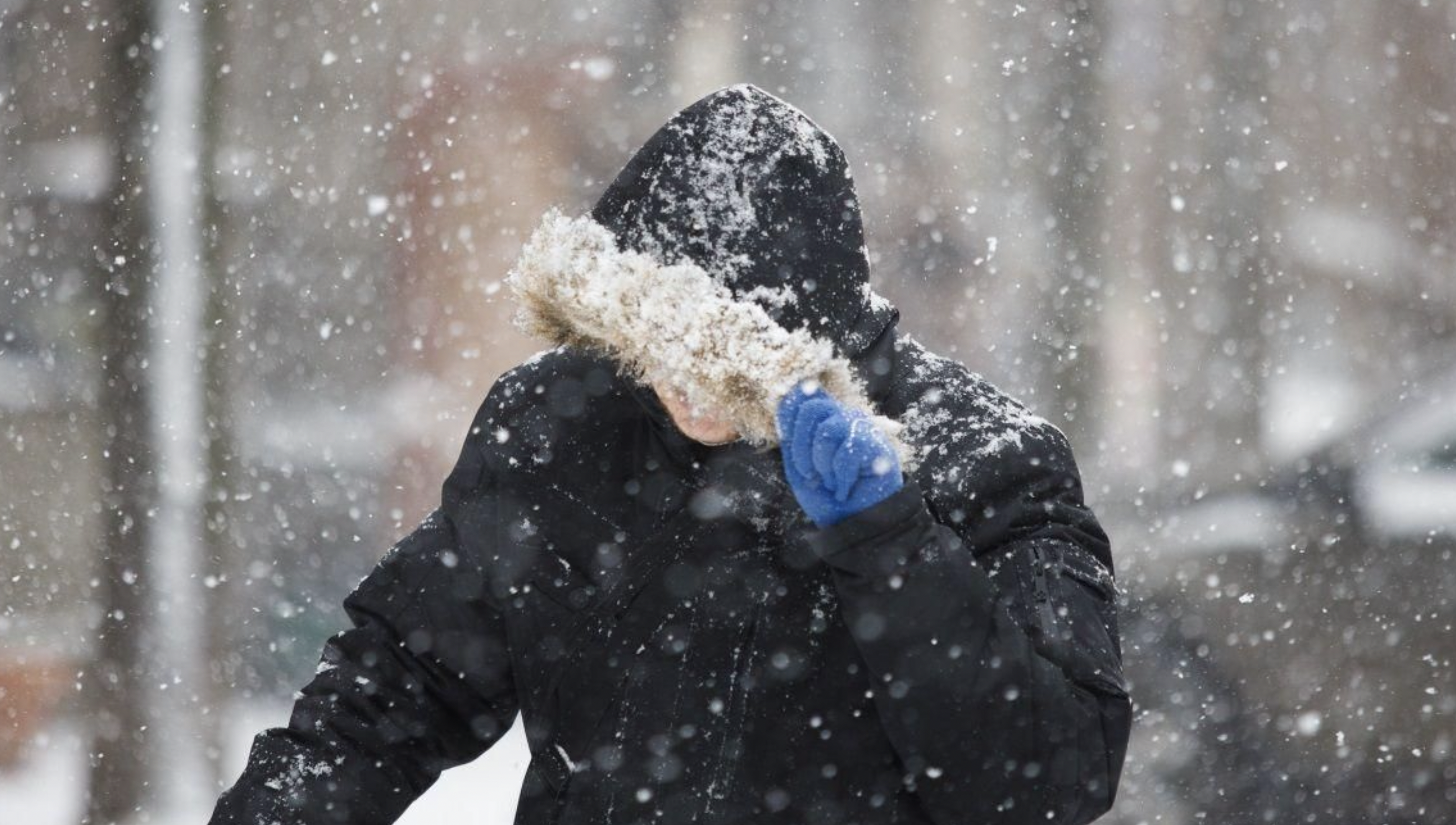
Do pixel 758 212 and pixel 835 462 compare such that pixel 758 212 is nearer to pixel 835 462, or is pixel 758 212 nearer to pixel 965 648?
pixel 835 462

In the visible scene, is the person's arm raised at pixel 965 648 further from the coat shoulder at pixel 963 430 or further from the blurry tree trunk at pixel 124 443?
the blurry tree trunk at pixel 124 443

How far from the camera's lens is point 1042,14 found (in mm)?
3268

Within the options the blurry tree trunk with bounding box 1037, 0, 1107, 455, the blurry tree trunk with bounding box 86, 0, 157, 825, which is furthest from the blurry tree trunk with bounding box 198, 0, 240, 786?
the blurry tree trunk with bounding box 1037, 0, 1107, 455

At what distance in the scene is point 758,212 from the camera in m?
1.44

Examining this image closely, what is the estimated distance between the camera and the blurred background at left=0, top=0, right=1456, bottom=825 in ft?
10.7

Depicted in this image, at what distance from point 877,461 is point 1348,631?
8.23ft

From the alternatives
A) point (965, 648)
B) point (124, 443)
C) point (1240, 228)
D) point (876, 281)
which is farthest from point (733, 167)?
point (124, 443)

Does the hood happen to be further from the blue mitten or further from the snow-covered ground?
the snow-covered ground

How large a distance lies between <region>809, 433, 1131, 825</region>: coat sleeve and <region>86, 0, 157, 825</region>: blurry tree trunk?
263 centimetres

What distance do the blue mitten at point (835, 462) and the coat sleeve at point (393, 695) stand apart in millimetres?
492

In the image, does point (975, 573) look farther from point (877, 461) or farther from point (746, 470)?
point (746, 470)

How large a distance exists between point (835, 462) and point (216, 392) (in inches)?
104

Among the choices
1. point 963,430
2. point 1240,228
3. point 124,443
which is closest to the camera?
point 963,430

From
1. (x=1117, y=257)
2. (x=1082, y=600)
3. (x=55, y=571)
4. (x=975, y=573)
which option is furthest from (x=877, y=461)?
(x=55, y=571)
